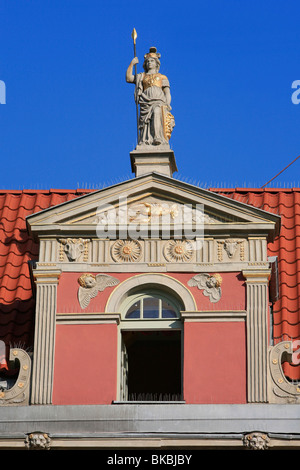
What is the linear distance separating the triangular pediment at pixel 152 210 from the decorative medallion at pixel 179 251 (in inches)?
16.3

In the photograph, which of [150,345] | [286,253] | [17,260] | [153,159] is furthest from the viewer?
[150,345]

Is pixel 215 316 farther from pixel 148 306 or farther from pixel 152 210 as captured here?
pixel 152 210

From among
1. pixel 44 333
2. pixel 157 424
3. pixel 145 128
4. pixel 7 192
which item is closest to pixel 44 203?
pixel 7 192

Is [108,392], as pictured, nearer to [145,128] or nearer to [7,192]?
[145,128]

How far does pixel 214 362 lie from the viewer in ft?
66.6

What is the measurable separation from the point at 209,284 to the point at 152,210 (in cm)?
176

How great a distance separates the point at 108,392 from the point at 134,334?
2.78 meters

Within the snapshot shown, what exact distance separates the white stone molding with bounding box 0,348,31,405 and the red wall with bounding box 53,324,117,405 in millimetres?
479

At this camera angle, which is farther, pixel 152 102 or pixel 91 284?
pixel 152 102

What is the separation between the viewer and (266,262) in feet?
68.3

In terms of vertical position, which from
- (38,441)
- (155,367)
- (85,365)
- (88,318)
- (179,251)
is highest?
(179,251)
